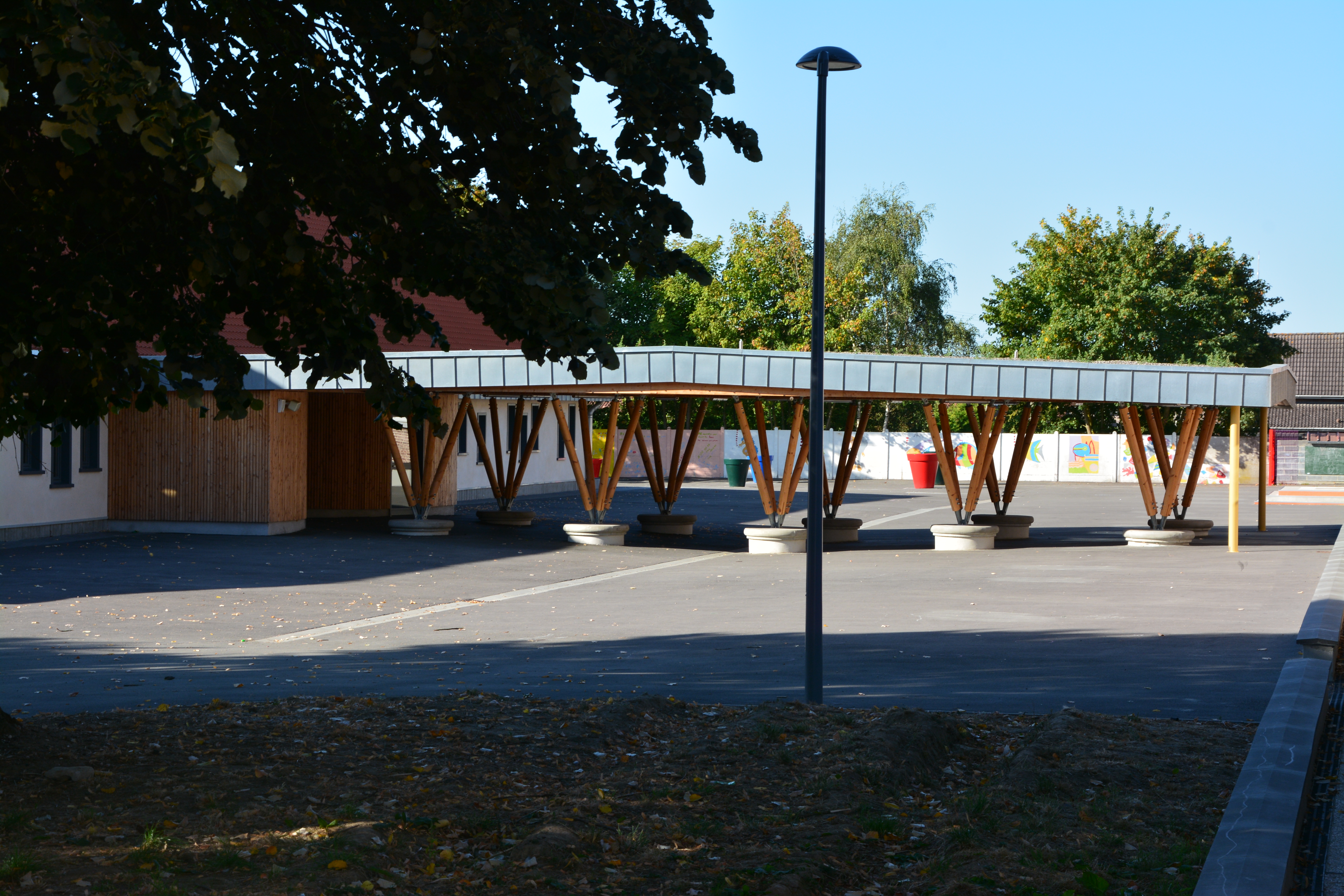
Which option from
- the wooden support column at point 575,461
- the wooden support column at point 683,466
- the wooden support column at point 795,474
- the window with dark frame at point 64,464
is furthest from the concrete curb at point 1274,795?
the window with dark frame at point 64,464

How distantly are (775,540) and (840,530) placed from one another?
2.53m

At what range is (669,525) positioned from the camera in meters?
26.4

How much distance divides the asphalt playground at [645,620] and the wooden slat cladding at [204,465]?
84 centimetres

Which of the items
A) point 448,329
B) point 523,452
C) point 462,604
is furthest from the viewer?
point 448,329

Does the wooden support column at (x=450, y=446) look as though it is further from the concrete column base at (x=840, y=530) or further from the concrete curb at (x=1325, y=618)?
the concrete curb at (x=1325, y=618)

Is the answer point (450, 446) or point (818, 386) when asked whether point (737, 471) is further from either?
point (818, 386)

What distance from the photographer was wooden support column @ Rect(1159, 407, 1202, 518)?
2369 cm

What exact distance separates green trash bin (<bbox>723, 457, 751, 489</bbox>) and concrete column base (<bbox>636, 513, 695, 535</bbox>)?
1933 cm

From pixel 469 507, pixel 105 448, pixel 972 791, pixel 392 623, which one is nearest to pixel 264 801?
pixel 972 791

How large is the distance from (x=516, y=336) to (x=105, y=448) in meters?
21.4

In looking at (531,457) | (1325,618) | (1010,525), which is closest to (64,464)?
(1010,525)

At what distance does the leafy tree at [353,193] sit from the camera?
5.19 m

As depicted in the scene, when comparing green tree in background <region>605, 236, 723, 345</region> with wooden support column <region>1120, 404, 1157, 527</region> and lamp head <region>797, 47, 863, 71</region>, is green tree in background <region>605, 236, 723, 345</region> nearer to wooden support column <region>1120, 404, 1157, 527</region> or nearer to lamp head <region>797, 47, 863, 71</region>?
wooden support column <region>1120, 404, 1157, 527</region>

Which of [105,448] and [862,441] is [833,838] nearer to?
[105,448]
